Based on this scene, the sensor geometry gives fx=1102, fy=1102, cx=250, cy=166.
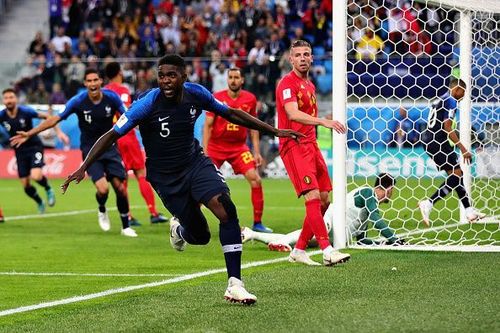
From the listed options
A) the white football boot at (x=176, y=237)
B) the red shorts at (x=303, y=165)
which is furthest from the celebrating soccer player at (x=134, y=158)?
the white football boot at (x=176, y=237)

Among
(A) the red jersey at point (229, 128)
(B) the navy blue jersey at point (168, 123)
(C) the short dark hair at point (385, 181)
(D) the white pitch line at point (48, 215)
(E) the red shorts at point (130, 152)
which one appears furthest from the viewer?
(D) the white pitch line at point (48, 215)

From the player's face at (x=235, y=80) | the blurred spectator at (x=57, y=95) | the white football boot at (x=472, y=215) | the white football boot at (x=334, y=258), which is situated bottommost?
the white football boot at (x=472, y=215)

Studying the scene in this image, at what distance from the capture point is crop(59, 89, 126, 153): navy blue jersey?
14.9 meters

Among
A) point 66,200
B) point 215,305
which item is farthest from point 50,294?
point 66,200

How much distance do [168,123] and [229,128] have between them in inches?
268

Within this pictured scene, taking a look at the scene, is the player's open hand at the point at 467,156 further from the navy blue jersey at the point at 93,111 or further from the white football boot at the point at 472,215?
the navy blue jersey at the point at 93,111

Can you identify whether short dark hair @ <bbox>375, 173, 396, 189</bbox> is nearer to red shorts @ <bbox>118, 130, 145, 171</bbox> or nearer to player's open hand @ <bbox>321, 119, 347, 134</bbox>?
player's open hand @ <bbox>321, 119, 347, 134</bbox>

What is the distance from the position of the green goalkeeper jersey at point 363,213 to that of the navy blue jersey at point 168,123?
150 inches

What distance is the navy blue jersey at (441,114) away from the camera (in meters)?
14.4

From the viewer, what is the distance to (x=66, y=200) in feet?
72.1

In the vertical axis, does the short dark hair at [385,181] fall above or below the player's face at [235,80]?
below

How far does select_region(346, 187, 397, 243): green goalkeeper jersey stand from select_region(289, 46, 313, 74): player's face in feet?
6.65

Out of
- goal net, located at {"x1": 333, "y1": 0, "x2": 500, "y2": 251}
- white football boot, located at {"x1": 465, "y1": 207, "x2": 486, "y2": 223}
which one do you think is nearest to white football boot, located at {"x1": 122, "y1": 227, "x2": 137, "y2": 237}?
goal net, located at {"x1": 333, "y1": 0, "x2": 500, "y2": 251}

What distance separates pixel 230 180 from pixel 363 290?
19.4 m
